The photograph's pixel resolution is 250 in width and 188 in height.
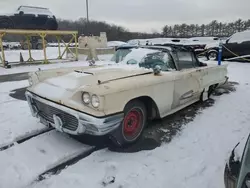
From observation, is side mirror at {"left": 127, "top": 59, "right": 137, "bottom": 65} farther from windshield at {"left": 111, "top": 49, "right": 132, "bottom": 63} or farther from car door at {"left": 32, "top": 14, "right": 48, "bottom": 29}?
car door at {"left": 32, "top": 14, "right": 48, "bottom": 29}

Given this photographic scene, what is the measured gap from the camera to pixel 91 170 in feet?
9.27

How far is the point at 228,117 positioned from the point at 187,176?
2331 millimetres

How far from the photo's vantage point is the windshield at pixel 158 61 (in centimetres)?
416

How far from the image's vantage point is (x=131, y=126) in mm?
3441

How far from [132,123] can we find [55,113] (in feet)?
3.66

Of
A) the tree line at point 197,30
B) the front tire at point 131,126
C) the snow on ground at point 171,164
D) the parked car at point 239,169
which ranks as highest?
the tree line at point 197,30

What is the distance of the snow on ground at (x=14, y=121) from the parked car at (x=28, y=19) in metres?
10.9

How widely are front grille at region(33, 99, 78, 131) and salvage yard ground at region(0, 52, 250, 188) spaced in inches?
15.9

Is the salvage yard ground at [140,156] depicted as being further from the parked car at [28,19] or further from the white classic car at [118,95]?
the parked car at [28,19]

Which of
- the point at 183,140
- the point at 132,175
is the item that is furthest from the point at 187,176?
the point at 183,140

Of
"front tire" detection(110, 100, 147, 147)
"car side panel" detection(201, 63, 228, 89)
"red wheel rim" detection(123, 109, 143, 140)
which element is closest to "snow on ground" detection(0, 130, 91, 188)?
"front tire" detection(110, 100, 147, 147)

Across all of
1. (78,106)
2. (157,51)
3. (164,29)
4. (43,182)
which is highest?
(164,29)

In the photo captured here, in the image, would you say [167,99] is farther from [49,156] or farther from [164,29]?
[164,29]

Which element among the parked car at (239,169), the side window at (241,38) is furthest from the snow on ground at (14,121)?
the side window at (241,38)
